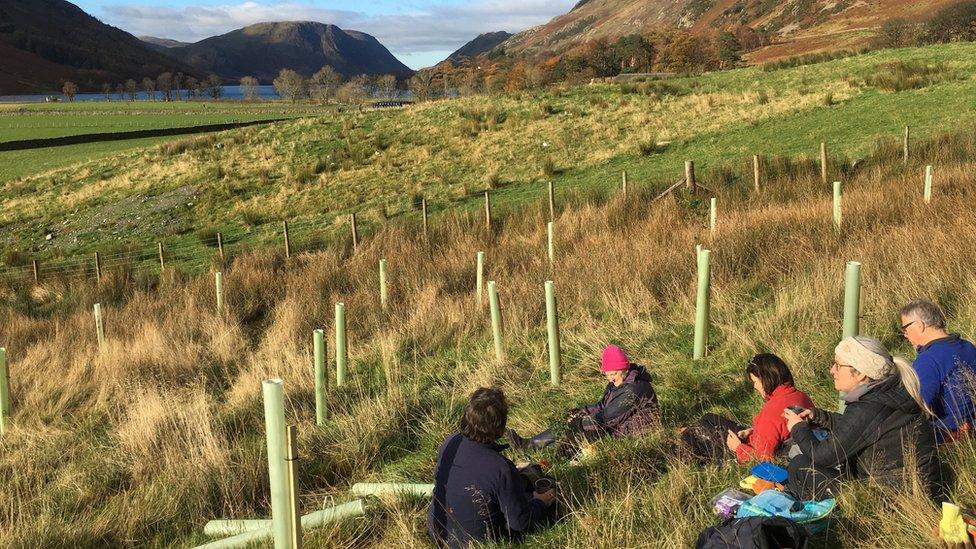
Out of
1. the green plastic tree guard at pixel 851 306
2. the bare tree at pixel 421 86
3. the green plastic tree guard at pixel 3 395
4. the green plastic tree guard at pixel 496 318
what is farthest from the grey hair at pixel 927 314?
the bare tree at pixel 421 86

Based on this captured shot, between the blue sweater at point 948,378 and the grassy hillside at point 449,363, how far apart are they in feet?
1.06

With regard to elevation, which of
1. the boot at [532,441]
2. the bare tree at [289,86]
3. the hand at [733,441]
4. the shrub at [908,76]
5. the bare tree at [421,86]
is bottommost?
the boot at [532,441]

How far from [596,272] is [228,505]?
5.54 metres

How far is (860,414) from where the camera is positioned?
361 cm

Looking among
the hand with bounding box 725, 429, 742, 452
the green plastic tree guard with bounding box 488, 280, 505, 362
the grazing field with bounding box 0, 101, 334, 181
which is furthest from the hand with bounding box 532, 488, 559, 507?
the grazing field with bounding box 0, 101, 334, 181

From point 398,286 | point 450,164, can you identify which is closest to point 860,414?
point 398,286

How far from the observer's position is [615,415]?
16.1 ft

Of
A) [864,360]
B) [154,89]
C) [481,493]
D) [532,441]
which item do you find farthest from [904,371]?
[154,89]

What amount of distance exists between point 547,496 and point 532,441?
968mm

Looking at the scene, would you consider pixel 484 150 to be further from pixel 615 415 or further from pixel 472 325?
pixel 615 415

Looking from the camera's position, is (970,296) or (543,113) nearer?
(970,296)

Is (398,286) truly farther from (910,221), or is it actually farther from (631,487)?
(631,487)

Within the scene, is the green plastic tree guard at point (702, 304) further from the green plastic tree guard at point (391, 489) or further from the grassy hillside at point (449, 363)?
the green plastic tree guard at point (391, 489)

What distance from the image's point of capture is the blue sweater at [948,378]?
396 cm
